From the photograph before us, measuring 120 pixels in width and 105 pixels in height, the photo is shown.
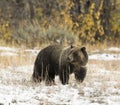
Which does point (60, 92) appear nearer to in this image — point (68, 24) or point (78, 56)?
point (78, 56)

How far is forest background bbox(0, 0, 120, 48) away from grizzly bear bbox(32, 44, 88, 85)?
33.6ft

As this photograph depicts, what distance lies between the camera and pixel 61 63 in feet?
28.3

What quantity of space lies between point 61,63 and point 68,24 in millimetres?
13363

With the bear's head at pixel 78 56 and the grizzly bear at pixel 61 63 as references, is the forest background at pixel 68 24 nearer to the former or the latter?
the grizzly bear at pixel 61 63

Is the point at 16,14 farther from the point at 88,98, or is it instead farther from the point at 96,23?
the point at 88,98

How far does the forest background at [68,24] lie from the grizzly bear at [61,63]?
33.6ft

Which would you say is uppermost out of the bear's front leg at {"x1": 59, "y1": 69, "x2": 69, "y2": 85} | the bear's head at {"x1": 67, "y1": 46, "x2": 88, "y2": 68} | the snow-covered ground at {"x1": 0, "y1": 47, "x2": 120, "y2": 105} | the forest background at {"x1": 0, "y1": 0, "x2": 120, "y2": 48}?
the forest background at {"x1": 0, "y1": 0, "x2": 120, "y2": 48}

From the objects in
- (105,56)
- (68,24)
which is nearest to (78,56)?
(105,56)

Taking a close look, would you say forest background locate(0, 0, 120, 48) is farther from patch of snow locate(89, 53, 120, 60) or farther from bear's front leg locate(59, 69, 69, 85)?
bear's front leg locate(59, 69, 69, 85)

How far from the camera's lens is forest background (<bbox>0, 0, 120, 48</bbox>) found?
2066 centimetres

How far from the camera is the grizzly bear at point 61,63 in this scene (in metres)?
8.55

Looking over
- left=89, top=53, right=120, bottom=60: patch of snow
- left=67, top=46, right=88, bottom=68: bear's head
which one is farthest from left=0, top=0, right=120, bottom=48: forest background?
left=67, top=46, right=88, bottom=68: bear's head

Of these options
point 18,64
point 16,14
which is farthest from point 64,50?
point 16,14

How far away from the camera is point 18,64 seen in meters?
13.1
